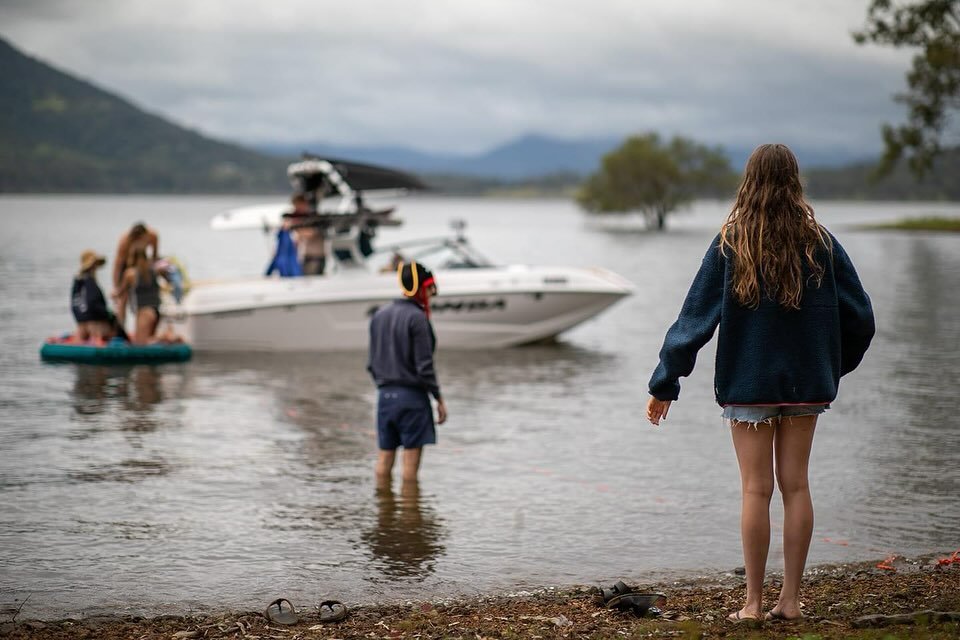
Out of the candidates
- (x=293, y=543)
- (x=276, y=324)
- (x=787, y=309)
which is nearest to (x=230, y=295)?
(x=276, y=324)

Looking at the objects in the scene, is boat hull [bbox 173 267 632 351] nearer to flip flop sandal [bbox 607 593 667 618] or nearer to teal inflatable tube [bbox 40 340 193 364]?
teal inflatable tube [bbox 40 340 193 364]

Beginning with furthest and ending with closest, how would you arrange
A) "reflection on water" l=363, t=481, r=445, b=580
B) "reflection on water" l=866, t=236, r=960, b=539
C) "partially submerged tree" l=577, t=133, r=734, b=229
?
1. "partially submerged tree" l=577, t=133, r=734, b=229
2. "reflection on water" l=866, t=236, r=960, b=539
3. "reflection on water" l=363, t=481, r=445, b=580

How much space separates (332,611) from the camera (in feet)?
19.8

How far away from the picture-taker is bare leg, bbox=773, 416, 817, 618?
16.9ft

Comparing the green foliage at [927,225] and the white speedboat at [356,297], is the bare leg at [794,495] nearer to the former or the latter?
the white speedboat at [356,297]

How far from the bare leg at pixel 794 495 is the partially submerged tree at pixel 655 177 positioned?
9804cm

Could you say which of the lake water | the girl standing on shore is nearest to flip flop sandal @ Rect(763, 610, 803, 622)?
the girl standing on shore

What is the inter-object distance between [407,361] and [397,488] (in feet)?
4.18

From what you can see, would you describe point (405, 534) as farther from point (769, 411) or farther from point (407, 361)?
point (769, 411)

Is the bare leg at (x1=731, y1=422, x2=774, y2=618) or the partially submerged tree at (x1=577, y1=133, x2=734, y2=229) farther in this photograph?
the partially submerged tree at (x1=577, y1=133, x2=734, y2=229)

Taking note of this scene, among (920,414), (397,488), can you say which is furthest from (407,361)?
(920,414)

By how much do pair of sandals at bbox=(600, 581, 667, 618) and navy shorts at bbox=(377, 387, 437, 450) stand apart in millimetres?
2891

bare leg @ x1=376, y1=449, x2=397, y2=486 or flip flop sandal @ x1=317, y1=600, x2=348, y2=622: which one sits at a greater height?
bare leg @ x1=376, y1=449, x2=397, y2=486

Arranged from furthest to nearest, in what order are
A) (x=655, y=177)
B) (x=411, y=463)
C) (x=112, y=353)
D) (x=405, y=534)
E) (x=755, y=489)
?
(x=655, y=177), (x=112, y=353), (x=411, y=463), (x=405, y=534), (x=755, y=489)
